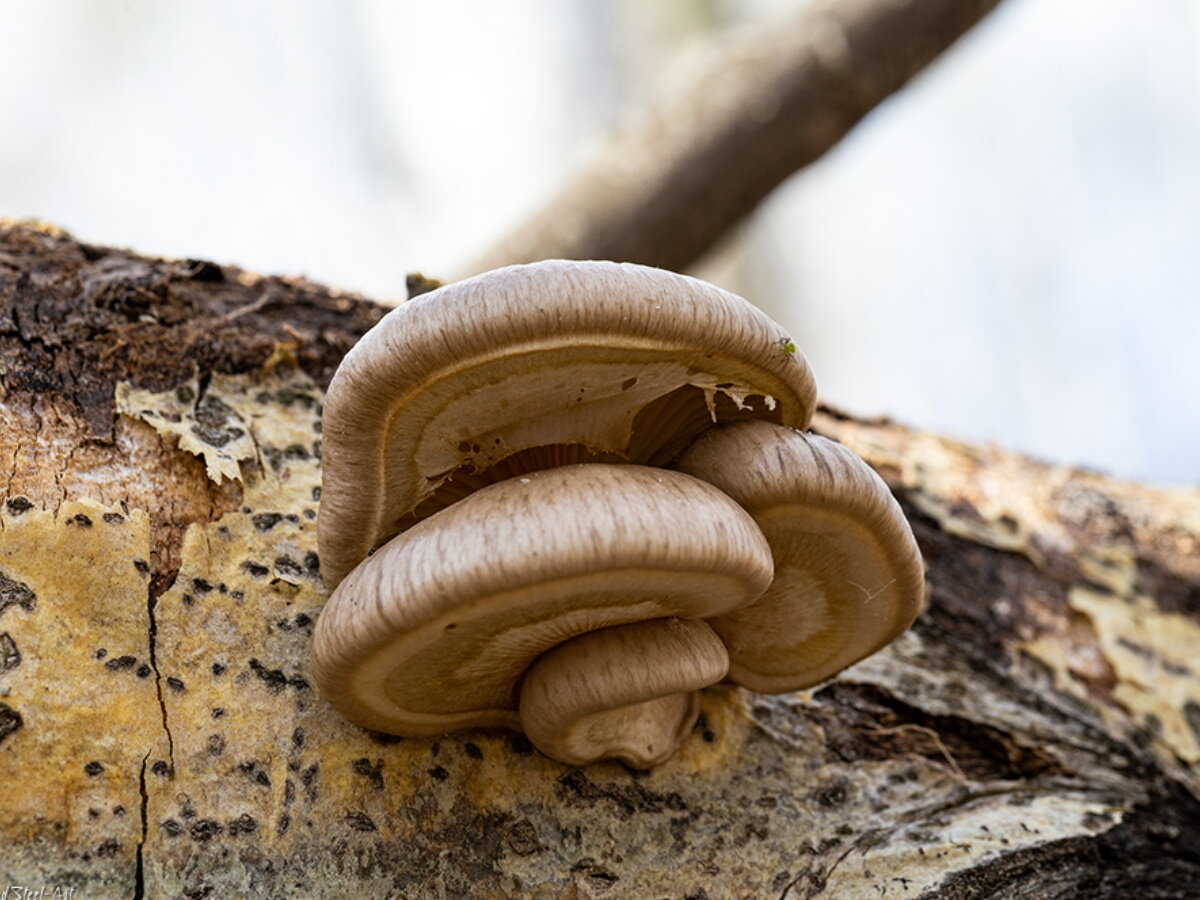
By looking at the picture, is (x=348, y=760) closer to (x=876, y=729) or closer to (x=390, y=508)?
(x=390, y=508)

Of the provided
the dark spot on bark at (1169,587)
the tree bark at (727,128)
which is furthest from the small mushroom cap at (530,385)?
the tree bark at (727,128)

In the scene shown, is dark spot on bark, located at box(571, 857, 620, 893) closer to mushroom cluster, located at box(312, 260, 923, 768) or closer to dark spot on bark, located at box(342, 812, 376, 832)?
mushroom cluster, located at box(312, 260, 923, 768)

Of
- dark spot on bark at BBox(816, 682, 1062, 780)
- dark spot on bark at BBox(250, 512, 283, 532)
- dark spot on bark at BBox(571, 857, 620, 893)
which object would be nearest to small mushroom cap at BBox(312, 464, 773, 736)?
dark spot on bark at BBox(571, 857, 620, 893)

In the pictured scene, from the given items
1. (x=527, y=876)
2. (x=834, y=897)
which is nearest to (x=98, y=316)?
(x=527, y=876)

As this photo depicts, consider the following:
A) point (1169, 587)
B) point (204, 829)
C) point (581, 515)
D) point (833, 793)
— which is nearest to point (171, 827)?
point (204, 829)

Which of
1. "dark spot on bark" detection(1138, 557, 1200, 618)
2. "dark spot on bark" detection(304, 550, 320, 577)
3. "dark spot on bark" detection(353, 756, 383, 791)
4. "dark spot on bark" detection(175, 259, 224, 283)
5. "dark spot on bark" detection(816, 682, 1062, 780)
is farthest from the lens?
"dark spot on bark" detection(1138, 557, 1200, 618)

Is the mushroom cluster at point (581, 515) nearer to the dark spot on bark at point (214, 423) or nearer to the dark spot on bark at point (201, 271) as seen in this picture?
the dark spot on bark at point (214, 423)
